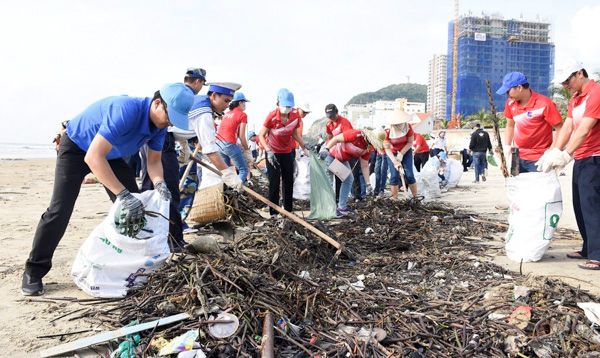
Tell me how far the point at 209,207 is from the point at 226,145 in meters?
1.87

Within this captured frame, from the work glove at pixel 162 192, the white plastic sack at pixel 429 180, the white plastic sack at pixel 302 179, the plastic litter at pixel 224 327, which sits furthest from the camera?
the white plastic sack at pixel 429 180

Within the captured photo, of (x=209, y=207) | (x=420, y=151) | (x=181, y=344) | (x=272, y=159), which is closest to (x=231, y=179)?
(x=209, y=207)

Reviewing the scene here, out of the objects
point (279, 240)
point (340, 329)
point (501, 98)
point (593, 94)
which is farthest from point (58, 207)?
point (501, 98)

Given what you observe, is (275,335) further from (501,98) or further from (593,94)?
(501,98)

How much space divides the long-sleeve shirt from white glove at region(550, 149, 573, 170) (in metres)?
8.81

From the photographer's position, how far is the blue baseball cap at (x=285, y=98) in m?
5.63

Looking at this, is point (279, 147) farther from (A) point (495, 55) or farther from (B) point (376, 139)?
(A) point (495, 55)

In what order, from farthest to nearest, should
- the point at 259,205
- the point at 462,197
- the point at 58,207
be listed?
the point at 462,197 < the point at 259,205 < the point at 58,207

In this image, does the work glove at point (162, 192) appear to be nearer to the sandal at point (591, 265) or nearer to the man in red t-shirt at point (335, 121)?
the sandal at point (591, 265)

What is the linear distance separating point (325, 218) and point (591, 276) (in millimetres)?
3234

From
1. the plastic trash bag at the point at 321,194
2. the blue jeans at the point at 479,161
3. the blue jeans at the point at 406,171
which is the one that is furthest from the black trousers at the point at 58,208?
the blue jeans at the point at 479,161

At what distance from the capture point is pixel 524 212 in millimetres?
3883

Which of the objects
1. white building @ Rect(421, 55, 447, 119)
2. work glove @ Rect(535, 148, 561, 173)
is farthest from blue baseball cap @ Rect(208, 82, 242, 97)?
white building @ Rect(421, 55, 447, 119)

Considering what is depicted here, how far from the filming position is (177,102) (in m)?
2.78
